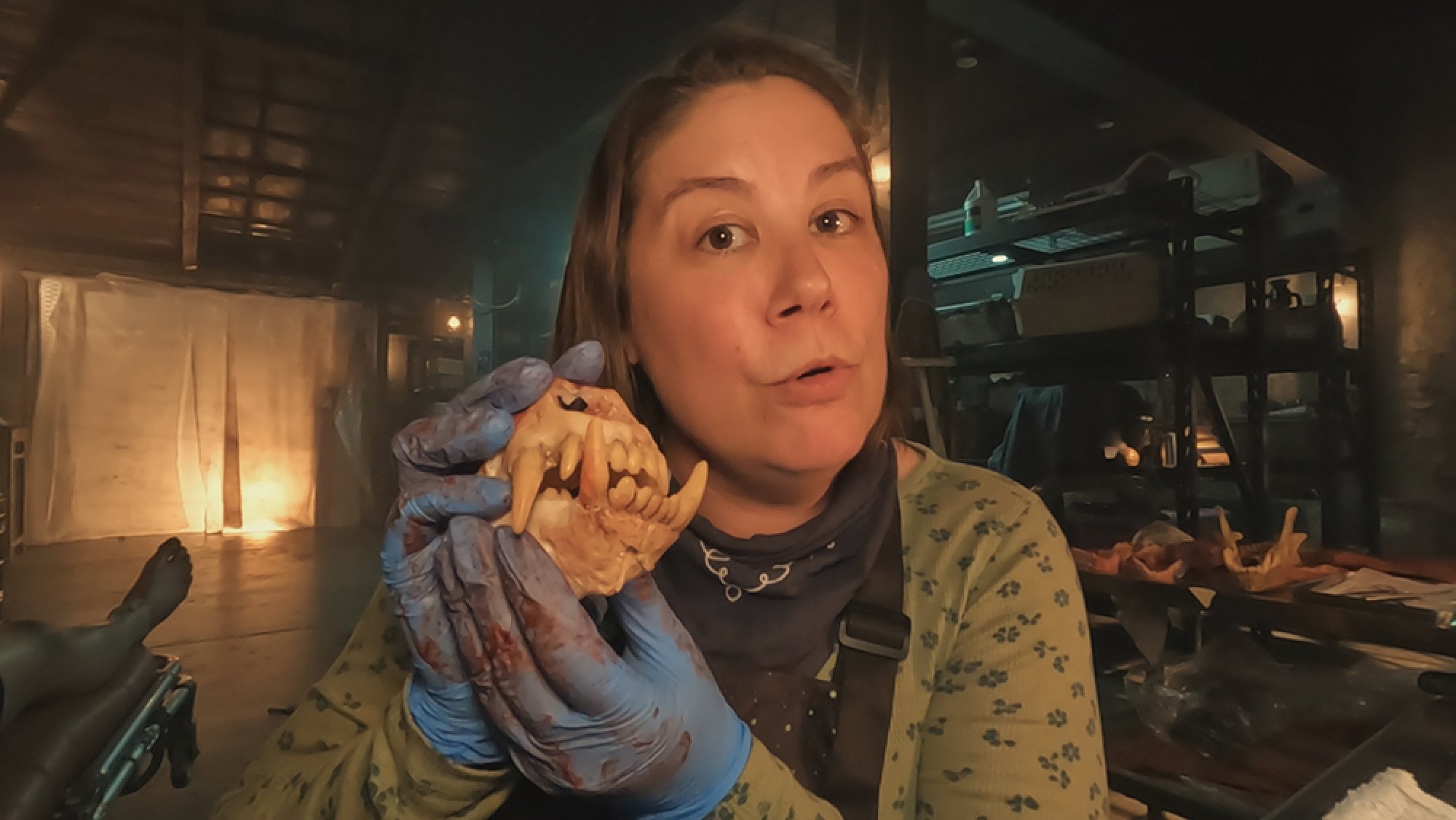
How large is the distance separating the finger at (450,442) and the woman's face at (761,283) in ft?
0.86

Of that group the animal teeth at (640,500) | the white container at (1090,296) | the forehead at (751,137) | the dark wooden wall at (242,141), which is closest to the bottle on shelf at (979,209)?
the white container at (1090,296)

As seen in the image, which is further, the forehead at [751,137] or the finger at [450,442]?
the forehead at [751,137]

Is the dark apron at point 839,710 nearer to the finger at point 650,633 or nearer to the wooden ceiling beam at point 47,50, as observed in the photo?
the finger at point 650,633

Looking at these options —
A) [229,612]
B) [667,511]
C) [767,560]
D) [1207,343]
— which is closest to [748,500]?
[767,560]

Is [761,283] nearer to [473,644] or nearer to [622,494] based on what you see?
[622,494]

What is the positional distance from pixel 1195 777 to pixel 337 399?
1.64 m

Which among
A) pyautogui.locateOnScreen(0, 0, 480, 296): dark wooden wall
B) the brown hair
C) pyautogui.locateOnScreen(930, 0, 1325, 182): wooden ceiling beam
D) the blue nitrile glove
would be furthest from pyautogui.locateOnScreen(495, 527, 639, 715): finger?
pyautogui.locateOnScreen(930, 0, 1325, 182): wooden ceiling beam

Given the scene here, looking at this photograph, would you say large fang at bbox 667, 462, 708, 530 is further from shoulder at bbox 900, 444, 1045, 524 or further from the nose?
shoulder at bbox 900, 444, 1045, 524

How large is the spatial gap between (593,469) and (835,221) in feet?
1.35

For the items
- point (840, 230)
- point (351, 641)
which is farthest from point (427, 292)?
point (840, 230)

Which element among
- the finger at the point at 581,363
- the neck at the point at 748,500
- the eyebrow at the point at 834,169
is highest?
the eyebrow at the point at 834,169

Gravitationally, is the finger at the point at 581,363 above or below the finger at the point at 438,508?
above

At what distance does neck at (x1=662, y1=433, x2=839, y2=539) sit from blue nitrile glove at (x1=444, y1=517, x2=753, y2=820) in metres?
0.28

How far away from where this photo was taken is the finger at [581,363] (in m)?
0.60
